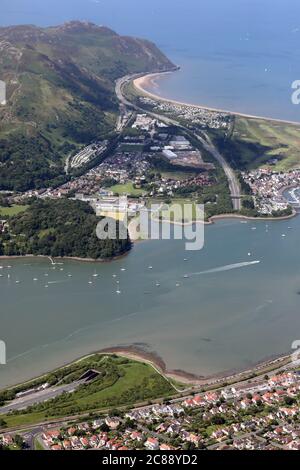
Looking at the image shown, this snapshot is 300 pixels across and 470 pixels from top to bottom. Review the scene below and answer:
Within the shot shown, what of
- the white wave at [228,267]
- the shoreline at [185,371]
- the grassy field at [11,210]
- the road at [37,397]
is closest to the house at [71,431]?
the road at [37,397]

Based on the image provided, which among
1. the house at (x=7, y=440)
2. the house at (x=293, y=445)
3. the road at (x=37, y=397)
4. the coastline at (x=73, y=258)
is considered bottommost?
the house at (x=293, y=445)

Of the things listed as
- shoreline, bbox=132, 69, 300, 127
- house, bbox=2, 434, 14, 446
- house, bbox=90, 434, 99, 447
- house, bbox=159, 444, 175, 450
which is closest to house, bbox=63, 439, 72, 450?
house, bbox=90, 434, 99, 447

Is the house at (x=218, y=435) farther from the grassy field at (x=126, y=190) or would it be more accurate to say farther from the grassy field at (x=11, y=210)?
the grassy field at (x=126, y=190)

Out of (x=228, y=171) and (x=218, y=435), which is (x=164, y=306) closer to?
(x=218, y=435)

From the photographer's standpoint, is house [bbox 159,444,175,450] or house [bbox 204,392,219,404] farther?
house [bbox 204,392,219,404]

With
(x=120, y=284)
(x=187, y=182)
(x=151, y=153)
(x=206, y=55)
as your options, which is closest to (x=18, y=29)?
(x=206, y=55)

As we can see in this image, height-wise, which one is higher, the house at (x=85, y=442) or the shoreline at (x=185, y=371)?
the shoreline at (x=185, y=371)

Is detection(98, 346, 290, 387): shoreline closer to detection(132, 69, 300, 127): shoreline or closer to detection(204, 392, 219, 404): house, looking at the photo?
detection(204, 392, 219, 404): house
